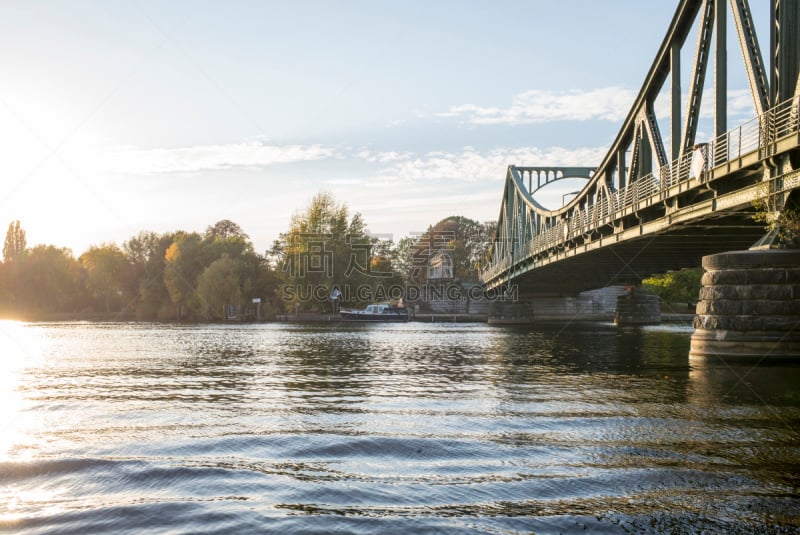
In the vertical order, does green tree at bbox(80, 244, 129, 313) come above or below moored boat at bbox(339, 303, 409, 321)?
above

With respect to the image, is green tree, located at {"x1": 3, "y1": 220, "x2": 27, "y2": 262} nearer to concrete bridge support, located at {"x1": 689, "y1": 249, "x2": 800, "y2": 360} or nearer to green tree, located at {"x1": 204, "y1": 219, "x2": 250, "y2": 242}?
green tree, located at {"x1": 204, "y1": 219, "x2": 250, "y2": 242}

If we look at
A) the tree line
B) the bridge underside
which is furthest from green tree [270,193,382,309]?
the bridge underside

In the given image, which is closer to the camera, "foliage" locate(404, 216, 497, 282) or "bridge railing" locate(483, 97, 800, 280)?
"bridge railing" locate(483, 97, 800, 280)

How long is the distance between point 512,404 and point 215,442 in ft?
23.2

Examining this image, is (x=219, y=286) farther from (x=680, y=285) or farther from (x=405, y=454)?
(x=405, y=454)

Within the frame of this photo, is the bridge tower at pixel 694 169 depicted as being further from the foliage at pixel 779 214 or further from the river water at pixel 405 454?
the river water at pixel 405 454

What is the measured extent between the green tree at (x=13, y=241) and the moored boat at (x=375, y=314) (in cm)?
6519

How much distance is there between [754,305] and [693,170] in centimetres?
562

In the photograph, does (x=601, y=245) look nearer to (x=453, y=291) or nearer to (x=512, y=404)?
(x=512, y=404)

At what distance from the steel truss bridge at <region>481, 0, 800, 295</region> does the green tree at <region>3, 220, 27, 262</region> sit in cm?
9970

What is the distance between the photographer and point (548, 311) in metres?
94.1

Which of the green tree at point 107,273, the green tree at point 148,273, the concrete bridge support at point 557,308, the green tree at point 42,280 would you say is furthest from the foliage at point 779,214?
the green tree at point 42,280

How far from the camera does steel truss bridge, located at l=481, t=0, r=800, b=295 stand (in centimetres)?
2306

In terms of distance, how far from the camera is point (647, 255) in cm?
4578
